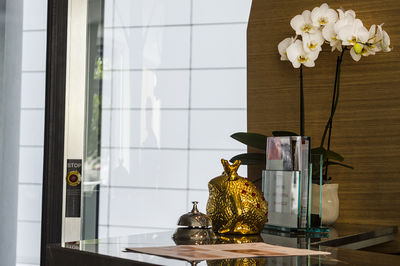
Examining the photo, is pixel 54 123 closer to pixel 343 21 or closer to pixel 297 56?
pixel 297 56

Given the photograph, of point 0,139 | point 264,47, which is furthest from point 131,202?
point 264,47

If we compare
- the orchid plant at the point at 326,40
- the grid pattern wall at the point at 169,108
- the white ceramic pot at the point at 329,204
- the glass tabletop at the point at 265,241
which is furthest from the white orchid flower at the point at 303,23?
the glass tabletop at the point at 265,241

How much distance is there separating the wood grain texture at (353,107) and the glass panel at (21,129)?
38.8 inches

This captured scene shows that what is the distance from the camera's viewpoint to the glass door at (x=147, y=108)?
2.57 metres

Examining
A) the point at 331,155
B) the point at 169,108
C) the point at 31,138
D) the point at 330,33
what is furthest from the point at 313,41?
the point at 31,138

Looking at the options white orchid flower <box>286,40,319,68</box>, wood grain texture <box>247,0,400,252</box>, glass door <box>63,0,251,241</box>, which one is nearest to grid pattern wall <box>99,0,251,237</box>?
glass door <box>63,0,251,241</box>

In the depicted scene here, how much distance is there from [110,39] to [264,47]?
70cm

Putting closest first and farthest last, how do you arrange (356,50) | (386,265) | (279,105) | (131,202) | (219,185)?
(386,265) < (219,185) < (356,50) < (279,105) < (131,202)

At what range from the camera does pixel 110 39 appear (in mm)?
2703

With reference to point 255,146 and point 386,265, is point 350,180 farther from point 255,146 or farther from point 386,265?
point 386,265

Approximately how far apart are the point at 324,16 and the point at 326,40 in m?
0.16

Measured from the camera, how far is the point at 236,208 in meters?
1.56

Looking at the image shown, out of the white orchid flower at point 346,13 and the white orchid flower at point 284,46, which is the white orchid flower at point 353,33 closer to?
the white orchid flower at point 346,13

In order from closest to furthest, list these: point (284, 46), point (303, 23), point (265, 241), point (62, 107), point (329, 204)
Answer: point (265, 241)
point (329, 204)
point (303, 23)
point (284, 46)
point (62, 107)
